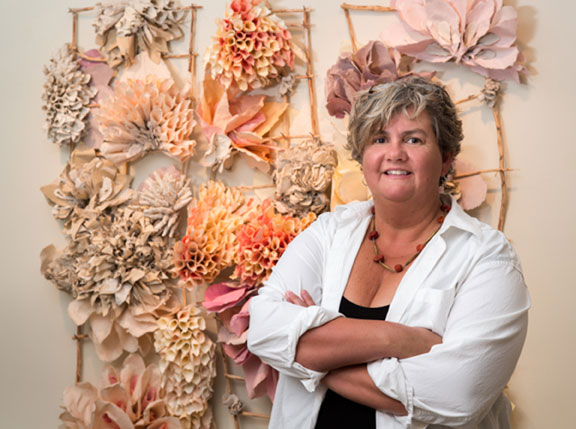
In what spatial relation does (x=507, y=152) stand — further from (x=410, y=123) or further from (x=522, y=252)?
(x=410, y=123)

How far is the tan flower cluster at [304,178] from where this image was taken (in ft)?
5.74

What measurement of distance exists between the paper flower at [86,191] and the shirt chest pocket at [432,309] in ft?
3.58

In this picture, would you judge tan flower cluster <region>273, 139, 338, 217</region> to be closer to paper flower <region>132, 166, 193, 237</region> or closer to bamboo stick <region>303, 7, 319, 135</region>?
bamboo stick <region>303, 7, 319, 135</region>

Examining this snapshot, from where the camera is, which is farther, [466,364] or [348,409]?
[348,409]

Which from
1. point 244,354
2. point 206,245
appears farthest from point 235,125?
point 244,354

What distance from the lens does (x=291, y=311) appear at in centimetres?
124

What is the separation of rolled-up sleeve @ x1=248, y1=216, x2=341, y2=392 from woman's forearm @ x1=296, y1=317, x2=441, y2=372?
18 millimetres

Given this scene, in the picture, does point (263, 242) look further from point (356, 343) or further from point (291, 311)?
point (356, 343)

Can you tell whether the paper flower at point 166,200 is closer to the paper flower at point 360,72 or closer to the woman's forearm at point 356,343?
the paper flower at point 360,72

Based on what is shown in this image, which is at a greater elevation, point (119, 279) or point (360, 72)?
point (360, 72)

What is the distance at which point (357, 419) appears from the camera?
3.98 ft

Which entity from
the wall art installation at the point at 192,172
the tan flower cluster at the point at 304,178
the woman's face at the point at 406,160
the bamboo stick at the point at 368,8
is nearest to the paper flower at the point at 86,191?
the wall art installation at the point at 192,172

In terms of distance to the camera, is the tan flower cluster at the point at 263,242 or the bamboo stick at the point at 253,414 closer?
the tan flower cluster at the point at 263,242

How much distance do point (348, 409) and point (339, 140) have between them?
86cm
